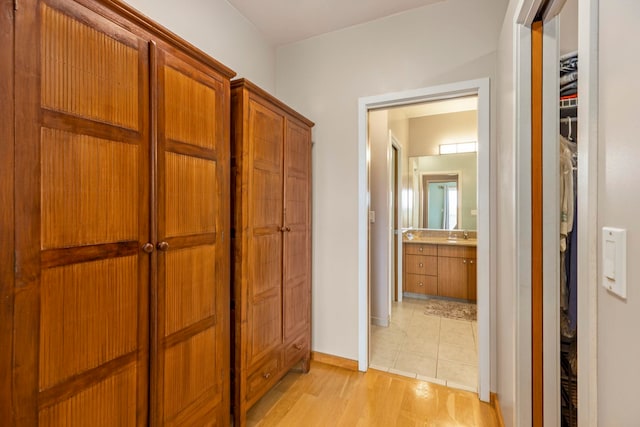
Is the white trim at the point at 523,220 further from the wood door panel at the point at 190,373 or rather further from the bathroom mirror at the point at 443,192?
the bathroom mirror at the point at 443,192

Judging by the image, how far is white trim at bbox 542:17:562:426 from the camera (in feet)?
3.96

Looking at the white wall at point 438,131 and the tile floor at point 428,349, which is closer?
the tile floor at point 428,349

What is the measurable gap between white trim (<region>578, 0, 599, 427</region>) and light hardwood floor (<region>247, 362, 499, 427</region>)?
1.33 meters

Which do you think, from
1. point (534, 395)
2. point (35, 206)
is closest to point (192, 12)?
point (35, 206)

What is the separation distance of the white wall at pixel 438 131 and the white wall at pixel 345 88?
2.45m

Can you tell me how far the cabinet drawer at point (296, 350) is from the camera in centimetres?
202

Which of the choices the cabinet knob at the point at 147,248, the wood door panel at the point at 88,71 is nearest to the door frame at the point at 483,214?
the wood door panel at the point at 88,71

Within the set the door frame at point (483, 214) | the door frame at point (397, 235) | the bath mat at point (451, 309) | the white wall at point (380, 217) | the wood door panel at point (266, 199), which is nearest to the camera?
the wood door panel at point (266, 199)

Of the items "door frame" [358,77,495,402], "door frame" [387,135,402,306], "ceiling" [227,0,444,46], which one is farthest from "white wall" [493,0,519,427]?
"door frame" [387,135,402,306]

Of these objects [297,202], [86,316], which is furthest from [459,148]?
[86,316]

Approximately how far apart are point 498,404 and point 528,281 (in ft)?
3.49

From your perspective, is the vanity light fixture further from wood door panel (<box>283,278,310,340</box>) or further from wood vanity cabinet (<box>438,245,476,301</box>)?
wood door panel (<box>283,278,310,340</box>)

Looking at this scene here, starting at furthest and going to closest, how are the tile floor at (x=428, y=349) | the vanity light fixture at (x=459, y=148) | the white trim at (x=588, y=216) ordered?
the vanity light fixture at (x=459, y=148), the tile floor at (x=428, y=349), the white trim at (x=588, y=216)

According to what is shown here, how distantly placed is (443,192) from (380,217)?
5.40 feet
